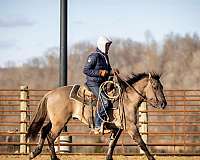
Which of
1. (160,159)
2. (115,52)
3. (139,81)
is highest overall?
(115,52)

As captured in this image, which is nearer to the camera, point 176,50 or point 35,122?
point 35,122

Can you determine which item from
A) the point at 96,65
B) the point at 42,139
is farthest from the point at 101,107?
the point at 42,139

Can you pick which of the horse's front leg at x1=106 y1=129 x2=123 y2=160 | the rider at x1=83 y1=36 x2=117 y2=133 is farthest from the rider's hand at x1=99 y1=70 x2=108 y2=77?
the horse's front leg at x1=106 y1=129 x2=123 y2=160

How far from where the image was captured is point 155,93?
11.9 m

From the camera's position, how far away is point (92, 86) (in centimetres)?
1201

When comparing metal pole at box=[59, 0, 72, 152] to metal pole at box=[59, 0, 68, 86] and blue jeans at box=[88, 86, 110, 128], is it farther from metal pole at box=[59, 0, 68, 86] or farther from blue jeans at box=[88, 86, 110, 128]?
blue jeans at box=[88, 86, 110, 128]

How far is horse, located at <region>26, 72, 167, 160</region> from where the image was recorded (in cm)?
1181

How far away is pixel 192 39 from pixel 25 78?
80.9 feet

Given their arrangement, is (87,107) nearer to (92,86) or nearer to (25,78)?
(92,86)

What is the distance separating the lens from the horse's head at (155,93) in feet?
38.8

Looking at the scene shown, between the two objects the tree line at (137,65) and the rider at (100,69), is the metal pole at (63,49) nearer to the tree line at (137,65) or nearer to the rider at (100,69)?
the rider at (100,69)

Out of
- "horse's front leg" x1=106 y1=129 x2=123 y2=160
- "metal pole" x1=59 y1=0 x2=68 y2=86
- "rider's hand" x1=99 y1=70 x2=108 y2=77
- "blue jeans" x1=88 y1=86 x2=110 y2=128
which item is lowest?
"horse's front leg" x1=106 y1=129 x2=123 y2=160

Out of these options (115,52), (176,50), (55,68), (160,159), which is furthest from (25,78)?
(160,159)

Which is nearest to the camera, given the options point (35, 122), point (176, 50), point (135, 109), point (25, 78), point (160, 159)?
point (135, 109)
